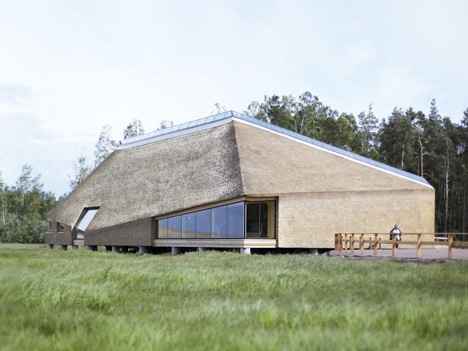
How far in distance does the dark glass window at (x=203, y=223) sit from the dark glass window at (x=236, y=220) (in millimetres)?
1509

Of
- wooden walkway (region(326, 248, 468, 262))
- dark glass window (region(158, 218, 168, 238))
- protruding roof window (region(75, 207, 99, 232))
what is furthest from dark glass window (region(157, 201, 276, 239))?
protruding roof window (region(75, 207, 99, 232))

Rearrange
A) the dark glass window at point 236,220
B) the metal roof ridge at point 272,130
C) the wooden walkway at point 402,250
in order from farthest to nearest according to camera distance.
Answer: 1. the metal roof ridge at point 272,130
2. the dark glass window at point 236,220
3. the wooden walkway at point 402,250

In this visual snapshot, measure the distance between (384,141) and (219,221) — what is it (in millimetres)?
38220

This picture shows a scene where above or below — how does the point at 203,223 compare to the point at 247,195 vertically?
below

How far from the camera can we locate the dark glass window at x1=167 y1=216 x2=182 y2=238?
34844 millimetres

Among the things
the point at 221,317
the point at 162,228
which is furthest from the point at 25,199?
the point at 221,317

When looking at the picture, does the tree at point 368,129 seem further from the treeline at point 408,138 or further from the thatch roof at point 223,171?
the thatch roof at point 223,171

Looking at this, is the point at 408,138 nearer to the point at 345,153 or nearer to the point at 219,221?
the point at 345,153

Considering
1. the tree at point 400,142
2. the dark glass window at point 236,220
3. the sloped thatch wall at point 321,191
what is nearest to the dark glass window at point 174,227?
the dark glass window at point 236,220

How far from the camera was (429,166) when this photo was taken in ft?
209

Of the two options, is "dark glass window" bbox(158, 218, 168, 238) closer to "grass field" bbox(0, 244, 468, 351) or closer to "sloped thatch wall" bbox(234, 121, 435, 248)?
"sloped thatch wall" bbox(234, 121, 435, 248)

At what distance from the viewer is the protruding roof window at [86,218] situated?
42.8 metres

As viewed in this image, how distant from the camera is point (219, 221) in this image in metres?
32.8

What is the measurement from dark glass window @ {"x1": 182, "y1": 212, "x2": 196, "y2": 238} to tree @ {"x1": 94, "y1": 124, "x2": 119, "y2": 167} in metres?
38.4
